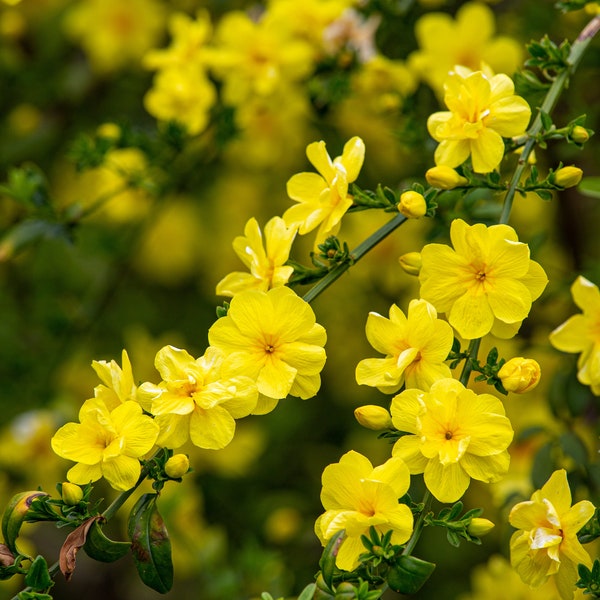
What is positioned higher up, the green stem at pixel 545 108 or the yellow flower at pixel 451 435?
the green stem at pixel 545 108

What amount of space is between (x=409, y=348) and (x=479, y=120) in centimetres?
24

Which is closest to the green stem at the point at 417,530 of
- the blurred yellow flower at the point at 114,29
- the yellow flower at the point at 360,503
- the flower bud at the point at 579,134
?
the yellow flower at the point at 360,503

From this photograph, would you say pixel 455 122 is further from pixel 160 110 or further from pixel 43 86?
pixel 43 86

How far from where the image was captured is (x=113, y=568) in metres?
2.50

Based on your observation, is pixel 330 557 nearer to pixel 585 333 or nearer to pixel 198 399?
pixel 198 399

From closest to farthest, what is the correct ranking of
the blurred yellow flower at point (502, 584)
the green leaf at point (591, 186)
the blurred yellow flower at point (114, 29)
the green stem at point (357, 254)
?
the green stem at point (357, 254) < the green leaf at point (591, 186) < the blurred yellow flower at point (502, 584) < the blurred yellow flower at point (114, 29)

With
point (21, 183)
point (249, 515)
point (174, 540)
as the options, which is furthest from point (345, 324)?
point (21, 183)

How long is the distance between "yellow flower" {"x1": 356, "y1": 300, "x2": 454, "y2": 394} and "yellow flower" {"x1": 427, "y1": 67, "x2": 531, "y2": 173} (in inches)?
6.9

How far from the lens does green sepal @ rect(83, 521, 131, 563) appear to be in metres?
0.77

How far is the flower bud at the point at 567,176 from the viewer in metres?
0.84

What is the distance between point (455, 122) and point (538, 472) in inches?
18.6

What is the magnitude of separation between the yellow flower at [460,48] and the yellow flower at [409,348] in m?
0.66

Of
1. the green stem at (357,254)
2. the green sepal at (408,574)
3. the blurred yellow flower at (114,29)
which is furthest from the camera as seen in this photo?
the blurred yellow flower at (114,29)

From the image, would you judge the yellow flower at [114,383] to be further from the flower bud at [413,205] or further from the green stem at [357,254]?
the flower bud at [413,205]
